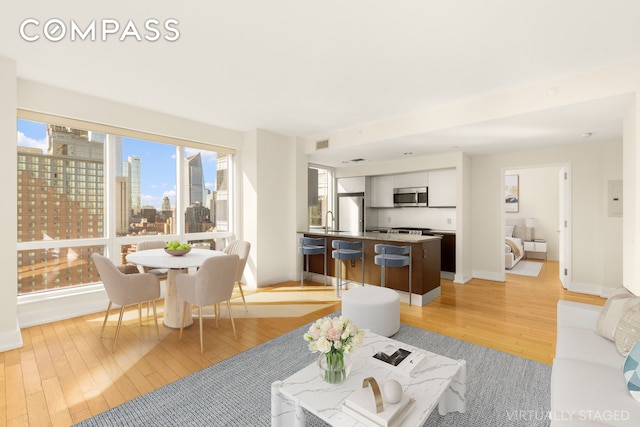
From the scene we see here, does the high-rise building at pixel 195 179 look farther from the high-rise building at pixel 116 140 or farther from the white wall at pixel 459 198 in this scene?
the white wall at pixel 459 198

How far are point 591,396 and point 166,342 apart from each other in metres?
3.27

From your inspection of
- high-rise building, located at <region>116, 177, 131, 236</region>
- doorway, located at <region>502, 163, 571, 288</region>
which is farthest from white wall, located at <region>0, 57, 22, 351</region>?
doorway, located at <region>502, 163, 571, 288</region>

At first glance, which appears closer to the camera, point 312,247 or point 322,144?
point 312,247

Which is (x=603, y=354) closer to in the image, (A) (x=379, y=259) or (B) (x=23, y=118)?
(A) (x=379, y=259)

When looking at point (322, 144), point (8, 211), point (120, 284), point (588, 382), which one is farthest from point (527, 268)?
→ point (8, 211)

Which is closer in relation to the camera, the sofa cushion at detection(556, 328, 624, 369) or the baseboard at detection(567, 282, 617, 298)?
the sofa cushion at detection(556, 328, 624, 369)

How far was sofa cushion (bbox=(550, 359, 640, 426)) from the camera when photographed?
4.29 feet

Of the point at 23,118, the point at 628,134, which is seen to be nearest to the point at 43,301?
the point at 23,118

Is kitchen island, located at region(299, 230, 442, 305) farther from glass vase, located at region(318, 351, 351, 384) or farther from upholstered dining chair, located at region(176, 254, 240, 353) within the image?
glass vase, located at region(318, 351, 351, 384)

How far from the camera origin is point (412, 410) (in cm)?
146

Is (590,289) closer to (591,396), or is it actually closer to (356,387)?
(591,396)

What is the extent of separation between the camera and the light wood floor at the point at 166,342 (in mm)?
2125

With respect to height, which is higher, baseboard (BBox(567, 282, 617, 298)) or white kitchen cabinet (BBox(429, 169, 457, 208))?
white kitchen cabinet (BBox(429, 169, 457, 208))

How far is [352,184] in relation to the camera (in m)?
7.25
